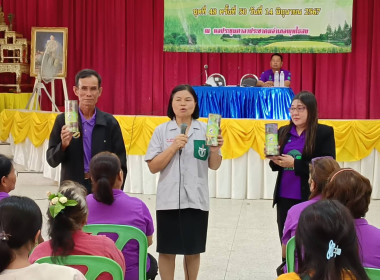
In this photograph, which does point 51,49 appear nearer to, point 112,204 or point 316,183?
point 112,204

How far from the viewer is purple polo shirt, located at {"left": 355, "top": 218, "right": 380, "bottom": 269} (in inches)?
94.2

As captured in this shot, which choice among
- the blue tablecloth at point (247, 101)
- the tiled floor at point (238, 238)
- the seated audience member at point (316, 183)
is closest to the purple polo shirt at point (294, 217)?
the seated audience member at point (316, 183)

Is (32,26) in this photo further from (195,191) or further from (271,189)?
(195,191)

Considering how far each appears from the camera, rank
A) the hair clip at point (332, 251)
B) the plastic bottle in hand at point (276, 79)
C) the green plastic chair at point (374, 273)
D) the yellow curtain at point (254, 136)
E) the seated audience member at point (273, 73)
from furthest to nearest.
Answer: the seated audience member at point (273, 73) → the plastic bottle in hand at point (276, 79) → the yellow curtain at point (254, 136) → the green plastic chair at point (374, 273) → the hair clip at point (332, 251)

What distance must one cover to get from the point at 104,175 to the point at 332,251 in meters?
1.49

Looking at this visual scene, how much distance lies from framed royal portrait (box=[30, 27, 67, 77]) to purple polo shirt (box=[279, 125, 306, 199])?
7841 millimetres

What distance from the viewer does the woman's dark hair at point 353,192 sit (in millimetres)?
2479

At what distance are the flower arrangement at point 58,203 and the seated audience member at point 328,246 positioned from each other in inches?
36.9

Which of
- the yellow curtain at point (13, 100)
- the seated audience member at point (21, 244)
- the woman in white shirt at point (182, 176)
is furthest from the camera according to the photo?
the yellow curtain at point (13, 100)

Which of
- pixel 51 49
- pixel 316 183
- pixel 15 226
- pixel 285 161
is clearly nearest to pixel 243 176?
pixel 285 161

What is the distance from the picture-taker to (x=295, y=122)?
3725 mm

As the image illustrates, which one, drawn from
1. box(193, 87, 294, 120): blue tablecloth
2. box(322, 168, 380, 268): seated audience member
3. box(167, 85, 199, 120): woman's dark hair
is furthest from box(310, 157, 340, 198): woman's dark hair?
box(193, 87, 294, 120): blue tablecloth

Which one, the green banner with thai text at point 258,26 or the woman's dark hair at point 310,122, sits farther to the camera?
the green banner with thai text at point 258,26

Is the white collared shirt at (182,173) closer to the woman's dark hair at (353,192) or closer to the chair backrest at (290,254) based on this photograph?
the chair backrest at (290,254)
